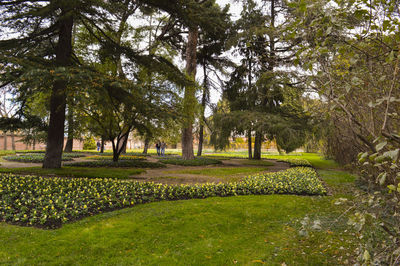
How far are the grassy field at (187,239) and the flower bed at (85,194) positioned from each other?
385 millimetres

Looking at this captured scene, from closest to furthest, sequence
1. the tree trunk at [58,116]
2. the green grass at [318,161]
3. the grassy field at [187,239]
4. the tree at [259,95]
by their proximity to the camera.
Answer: the grassy field at [187,239] < the tree trunk at [58,116] < the tree at [259,95] < the green grass at [318,161]

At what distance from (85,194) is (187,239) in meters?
3.32

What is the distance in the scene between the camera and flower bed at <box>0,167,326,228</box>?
15.5 feet

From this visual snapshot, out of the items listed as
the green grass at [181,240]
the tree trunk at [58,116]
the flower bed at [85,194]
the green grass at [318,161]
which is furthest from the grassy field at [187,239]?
the green grass at [318,161]

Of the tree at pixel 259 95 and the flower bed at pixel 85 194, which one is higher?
the tree at pixel 259 95

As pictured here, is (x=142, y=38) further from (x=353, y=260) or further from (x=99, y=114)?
(x=353, y=260)

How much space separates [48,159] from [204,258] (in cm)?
868

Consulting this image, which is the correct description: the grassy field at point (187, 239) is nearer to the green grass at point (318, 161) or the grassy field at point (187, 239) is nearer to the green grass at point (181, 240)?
the green grass at point (181, 240)

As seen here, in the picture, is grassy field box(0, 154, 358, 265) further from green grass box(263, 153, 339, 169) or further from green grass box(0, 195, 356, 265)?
green grass box(263, 153, 339, 169)

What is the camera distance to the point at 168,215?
4840mm

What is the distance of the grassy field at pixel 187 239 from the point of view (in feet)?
10.8

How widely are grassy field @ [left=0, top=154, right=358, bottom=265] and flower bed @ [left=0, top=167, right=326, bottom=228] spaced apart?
0.38 meters

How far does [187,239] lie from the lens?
12.8 ft

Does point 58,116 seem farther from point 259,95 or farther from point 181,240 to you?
point 259,95
